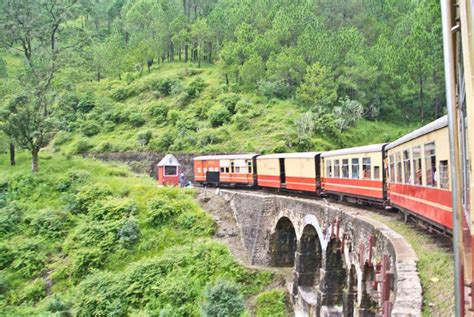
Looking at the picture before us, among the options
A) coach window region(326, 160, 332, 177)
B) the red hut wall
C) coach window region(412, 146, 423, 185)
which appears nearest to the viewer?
coach window region(412, 146, 423, 185)

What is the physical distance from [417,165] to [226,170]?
19545 mm

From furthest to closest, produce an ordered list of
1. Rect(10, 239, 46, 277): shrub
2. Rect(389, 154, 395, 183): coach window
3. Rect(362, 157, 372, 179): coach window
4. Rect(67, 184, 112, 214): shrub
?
Rect(67, 184, 112, 214): shrub
Rect(10, 239, 46, 277): shrub
Rect(362, 157, 372, 179): coach window
Rect(389, 154, 395, 183): coach window

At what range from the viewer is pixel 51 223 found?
2331cm

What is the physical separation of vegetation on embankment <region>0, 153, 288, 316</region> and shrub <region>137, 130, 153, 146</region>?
10.1m

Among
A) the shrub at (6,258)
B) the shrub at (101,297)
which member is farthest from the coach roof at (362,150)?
the shrub at (6,258)

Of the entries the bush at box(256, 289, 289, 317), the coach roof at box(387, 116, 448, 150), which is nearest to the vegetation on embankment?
the bush at box(256, 289, 289, 317)

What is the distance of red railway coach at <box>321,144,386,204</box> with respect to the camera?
47.3 ft

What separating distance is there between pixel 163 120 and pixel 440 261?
36168mm

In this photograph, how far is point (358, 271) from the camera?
11273mm

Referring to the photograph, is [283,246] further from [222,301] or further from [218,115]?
[218,115]

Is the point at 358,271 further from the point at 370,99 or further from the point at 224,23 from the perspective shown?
the point at 224,23

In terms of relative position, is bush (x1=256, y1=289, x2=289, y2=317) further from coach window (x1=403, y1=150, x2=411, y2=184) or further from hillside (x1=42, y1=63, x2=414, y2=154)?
hillside (x1=42, y1=63, x2=414, y2=154)

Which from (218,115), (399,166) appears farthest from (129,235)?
(218,115)

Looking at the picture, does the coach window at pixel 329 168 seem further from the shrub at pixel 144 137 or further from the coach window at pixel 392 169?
the shrub at pixel 144 137
